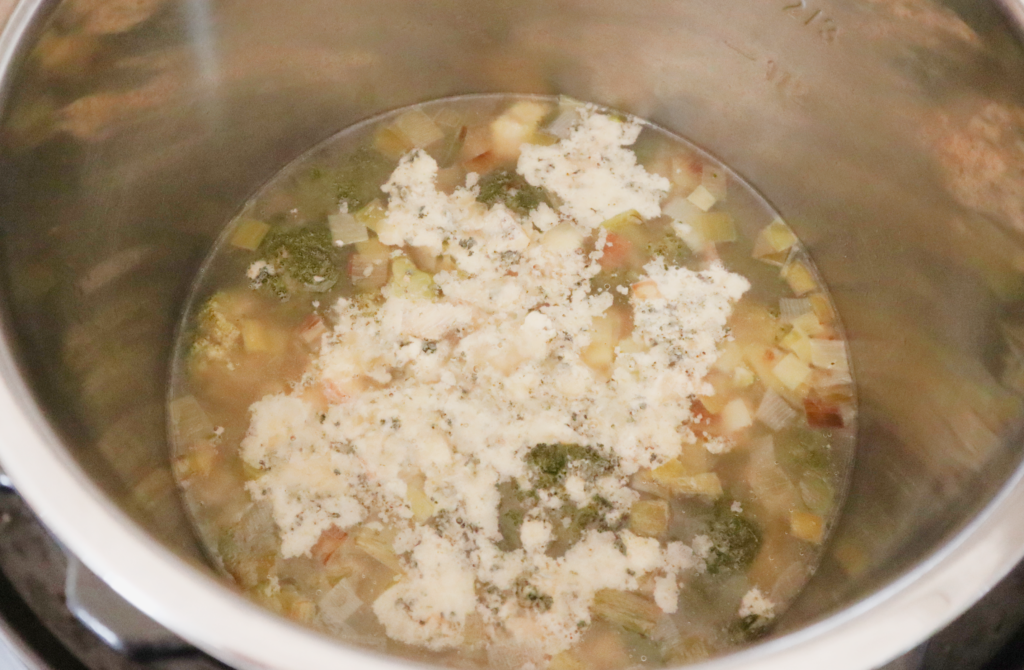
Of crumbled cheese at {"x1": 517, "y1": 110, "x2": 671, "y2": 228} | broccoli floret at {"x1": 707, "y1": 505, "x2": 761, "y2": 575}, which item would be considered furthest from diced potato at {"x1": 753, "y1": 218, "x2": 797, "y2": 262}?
broccoli floret at {"x1": 707, "y1": 505, "x2": 761, "y2": 575}

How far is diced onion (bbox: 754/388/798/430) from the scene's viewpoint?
1483mm

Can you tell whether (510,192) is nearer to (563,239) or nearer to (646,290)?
(563,239)

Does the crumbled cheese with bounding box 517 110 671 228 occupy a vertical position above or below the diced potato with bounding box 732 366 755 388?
above

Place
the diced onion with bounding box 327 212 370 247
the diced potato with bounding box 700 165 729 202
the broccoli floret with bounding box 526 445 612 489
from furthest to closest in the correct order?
the diced potato with bounding box 700 165 729 202, the diced onion with bounding box 327 212 370 247, the broccoli floret with bounding box 526 445 612 489

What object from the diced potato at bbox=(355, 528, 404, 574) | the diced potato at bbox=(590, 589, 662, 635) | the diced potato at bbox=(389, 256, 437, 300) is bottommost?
the diced potato at bbox=(355, 528, 404, 574)

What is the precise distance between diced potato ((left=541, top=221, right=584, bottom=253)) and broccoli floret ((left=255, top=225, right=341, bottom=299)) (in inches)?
17.5

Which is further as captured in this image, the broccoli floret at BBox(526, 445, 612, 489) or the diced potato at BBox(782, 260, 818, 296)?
the diced potato at BBox(782, 260, 818, 296)

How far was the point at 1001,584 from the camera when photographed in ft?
3.67

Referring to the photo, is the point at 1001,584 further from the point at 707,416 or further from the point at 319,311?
the point at 319,311

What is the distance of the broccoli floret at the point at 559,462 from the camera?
4.52 feet

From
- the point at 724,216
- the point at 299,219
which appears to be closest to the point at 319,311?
the point at 299,219

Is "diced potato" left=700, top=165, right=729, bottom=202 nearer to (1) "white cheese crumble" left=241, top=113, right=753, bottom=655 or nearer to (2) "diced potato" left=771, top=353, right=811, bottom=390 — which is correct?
(1) "white cheese crumble" left=241, top=113, right=753, bottom=655

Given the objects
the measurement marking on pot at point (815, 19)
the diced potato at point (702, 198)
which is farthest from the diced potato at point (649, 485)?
the measurement marking on pot at point (815, 19)

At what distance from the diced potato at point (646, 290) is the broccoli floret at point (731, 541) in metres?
0.44
